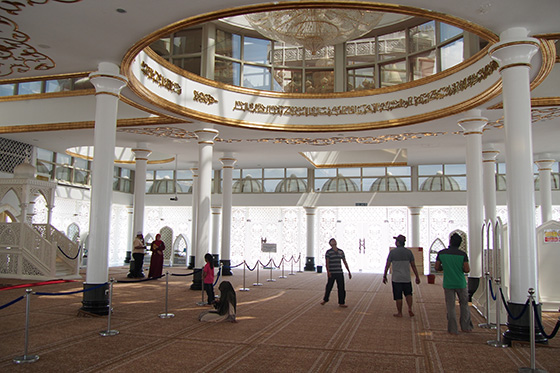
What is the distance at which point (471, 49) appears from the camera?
34.3 ft

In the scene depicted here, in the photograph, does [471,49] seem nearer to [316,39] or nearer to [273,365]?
[316,39]

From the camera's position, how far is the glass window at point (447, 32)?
11.3 metres

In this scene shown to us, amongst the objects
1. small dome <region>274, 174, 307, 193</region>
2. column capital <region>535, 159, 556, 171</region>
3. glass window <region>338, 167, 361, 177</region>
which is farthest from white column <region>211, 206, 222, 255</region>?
column capital <region>535, 159, 556, 171</region>

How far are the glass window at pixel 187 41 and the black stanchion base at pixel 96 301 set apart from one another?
7.02 m

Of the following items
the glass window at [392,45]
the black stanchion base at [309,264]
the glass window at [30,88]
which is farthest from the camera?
the black stanchion base at [309,264]

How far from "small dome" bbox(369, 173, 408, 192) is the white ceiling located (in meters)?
3.64

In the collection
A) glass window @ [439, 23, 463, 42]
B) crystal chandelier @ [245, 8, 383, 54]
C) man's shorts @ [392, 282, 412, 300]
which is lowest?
man's shorts @ [392, 282, 412, 300]

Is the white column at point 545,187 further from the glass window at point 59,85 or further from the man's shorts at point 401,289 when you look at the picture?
the glass window at point 59,85

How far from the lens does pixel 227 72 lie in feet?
43.4

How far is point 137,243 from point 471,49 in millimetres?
10595

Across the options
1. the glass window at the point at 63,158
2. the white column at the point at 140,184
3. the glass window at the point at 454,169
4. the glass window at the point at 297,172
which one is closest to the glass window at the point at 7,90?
the white column at the point at 140,184

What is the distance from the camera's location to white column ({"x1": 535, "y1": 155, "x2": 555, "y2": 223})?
52.5 feet

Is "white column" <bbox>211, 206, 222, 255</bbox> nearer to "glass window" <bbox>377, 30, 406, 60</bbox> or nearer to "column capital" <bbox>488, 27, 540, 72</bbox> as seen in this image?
"glass window" <bbox>377, 30, 406, 60</bbox>

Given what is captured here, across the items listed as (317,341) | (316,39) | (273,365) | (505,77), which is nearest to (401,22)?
(316,39)
